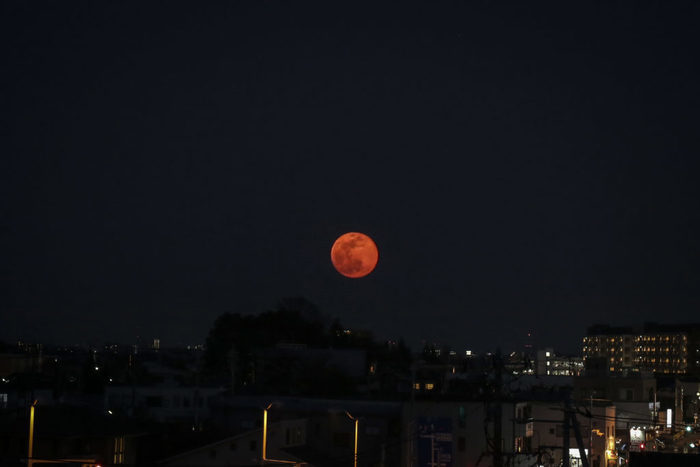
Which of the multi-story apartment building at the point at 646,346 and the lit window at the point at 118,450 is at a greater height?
the multi-story apartment building at the point at 646,346

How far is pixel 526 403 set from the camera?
37.9 metres

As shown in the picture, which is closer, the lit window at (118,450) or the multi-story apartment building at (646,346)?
the lit window at (118,450)

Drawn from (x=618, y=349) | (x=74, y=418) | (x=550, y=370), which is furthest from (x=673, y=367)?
(x=74, y=418)

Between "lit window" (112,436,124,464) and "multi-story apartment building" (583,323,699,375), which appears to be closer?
"lit window" (112,436,124,464)

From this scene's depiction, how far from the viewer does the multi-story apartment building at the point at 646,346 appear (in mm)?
166500

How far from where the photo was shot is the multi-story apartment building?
546 feet

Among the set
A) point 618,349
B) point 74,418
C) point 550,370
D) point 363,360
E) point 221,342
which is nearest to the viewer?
point 74,418

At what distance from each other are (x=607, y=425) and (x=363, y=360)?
898 inches

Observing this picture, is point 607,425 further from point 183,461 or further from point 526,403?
point 183,461

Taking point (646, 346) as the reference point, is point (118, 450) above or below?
below

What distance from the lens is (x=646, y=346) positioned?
17525 centimetres

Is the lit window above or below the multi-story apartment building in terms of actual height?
below

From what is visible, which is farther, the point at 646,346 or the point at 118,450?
the point at 646,346

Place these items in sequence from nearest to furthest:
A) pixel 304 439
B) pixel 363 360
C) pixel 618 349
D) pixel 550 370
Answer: pixel 304 439, pixel 363 360, pixel 550 370, pixel 618 349
